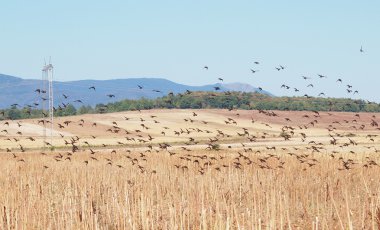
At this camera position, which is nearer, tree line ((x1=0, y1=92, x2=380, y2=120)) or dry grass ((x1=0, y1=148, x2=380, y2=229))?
dry grass ((x1=0, y1=148, x2=380, y2=229))

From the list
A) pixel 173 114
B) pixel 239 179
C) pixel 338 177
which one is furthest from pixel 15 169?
pixel 173 114

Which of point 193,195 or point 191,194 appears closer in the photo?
point 193,195

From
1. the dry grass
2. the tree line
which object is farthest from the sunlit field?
the tree line

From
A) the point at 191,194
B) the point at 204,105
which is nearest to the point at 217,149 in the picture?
the point at 191,194

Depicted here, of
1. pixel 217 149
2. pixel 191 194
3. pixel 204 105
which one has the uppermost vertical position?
pixel 204 105

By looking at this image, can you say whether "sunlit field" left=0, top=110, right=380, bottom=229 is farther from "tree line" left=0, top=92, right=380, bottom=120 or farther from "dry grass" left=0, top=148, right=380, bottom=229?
"tree line" left=0, top=92, right=380, bottom=120

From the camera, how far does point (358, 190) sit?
20078 mm

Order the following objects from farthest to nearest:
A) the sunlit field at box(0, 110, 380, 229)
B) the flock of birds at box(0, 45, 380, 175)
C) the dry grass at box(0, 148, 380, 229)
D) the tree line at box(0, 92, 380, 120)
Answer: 1. the tree line at box(0, 92, 380, 120)
2. the flock of birds at box(0, 45, 380, 175)
3. the dry grass at box(0, 148, 380, 229)
4. the sunlit field at box(0, 110, 380, 229)

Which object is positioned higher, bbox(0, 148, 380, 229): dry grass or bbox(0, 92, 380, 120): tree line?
bbox(0, 92, 380, 120): tree line

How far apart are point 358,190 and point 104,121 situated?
78.1m

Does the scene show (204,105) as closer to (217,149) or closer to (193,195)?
(217,149)

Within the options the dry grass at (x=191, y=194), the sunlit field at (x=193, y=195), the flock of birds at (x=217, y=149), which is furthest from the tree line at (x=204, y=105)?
the dry grass at (x=191, y=194)

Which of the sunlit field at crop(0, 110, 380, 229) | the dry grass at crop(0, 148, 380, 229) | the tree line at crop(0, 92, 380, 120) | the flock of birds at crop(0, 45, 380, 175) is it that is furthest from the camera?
the tree line at crop(0, 92, 380, 120)

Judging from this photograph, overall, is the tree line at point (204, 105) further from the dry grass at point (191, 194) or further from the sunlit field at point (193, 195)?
the dry grass at point (191, 194)
